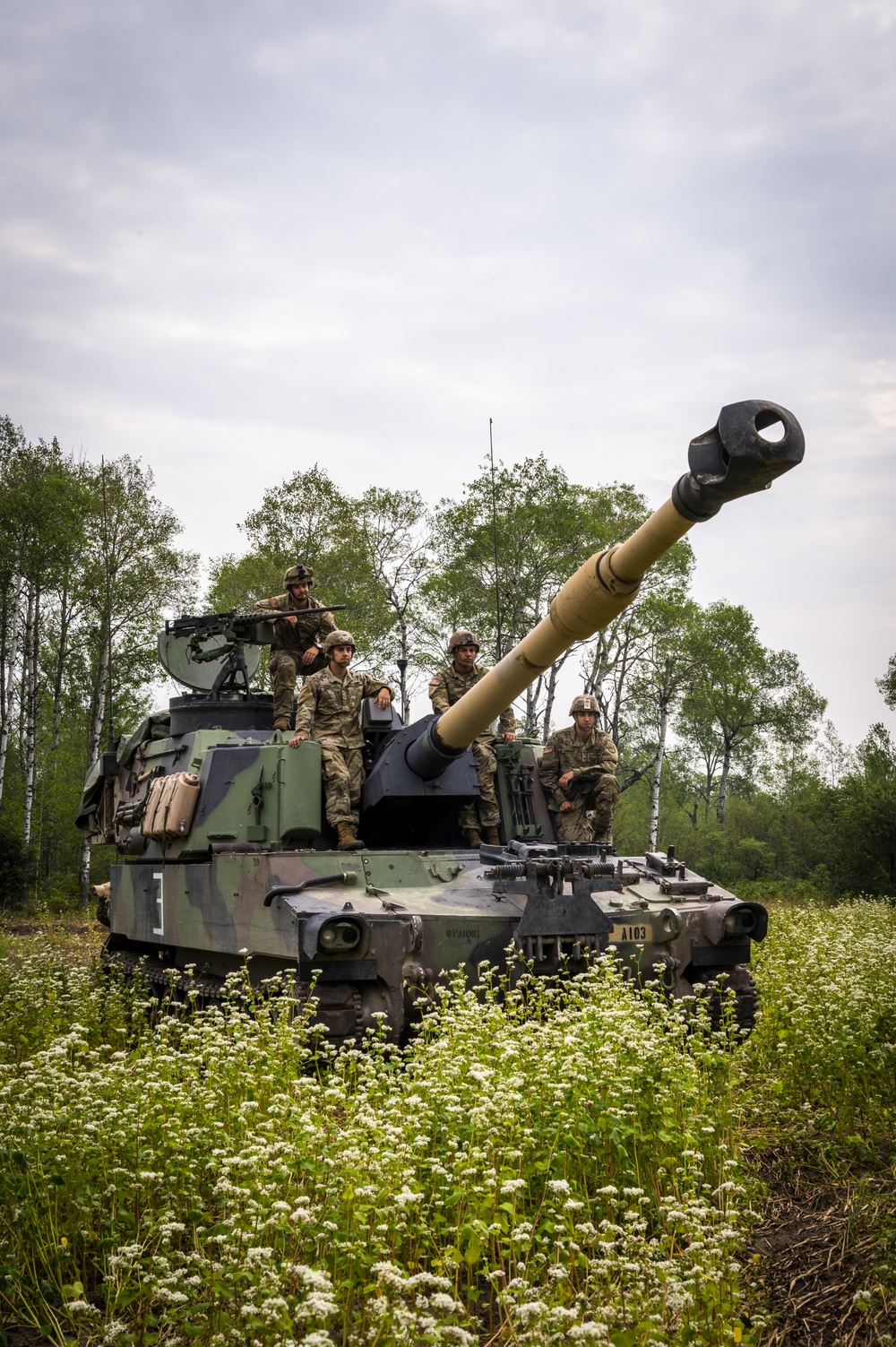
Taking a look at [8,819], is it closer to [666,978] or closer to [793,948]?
[793,948]

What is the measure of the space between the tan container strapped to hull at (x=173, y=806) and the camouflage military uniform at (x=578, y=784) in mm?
2924

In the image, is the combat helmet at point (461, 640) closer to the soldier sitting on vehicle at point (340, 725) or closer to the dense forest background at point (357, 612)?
the soldier sitting on vehicle at point (340, 725)

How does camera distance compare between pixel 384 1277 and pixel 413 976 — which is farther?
pixel 413 976

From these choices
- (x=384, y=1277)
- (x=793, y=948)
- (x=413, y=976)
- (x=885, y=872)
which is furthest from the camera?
(x=885, y=872)

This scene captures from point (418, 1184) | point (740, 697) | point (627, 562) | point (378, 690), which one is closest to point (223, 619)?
point (378, 690)

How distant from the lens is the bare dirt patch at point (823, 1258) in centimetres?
432

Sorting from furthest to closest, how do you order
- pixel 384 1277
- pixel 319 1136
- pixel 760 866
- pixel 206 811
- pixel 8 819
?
pixel 760 866 → pixel 8 819 → pixel 206 811 → pixel 319 1136 → pixel 384 1277

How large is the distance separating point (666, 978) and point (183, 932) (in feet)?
12.6

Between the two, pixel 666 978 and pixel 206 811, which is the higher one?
pixel 206 811

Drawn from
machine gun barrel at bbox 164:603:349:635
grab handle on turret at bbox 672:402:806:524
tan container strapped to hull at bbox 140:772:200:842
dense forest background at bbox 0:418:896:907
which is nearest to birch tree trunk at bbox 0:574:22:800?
dense forest background at bbox 0:418:896:907

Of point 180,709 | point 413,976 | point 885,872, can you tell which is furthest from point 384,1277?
point 885,872

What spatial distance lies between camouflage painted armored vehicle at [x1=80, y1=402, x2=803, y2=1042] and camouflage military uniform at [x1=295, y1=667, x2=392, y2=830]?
120 mm

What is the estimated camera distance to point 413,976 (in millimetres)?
7414

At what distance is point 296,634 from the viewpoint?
11.6m
